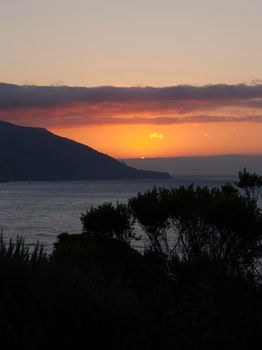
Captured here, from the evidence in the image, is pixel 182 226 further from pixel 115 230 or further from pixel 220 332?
pixel 220 332

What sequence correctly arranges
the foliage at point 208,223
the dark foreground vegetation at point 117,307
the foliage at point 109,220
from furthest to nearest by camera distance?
the foliage at point 109,220 < the foliage at point 208,223 < the dark foreground vegetation at point 117,307

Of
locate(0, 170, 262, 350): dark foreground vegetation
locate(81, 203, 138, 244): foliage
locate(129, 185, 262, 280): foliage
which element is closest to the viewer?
locate(0, 170, 262, 350): dark foreground vegetation

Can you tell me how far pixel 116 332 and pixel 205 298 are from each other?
2690mm

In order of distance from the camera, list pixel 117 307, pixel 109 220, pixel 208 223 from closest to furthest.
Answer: pixel 117 307 → pixel 208 223 → pixel 109 220

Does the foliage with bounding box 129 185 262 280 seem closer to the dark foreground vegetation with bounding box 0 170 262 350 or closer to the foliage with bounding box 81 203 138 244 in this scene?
the dark foreground vegetation with bounding box 0 170 262 350

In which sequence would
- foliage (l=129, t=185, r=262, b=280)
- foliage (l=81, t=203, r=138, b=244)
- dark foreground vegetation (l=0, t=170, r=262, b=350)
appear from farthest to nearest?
foliage (l=81, t=203, r=138, b=244) < foliage (l=129, t=185, r=262, b=280) < dark foreground vegetation (l=0, t=170, r=262, b=350)

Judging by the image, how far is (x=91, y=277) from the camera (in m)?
6.14

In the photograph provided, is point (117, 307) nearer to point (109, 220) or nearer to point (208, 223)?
point (208, 223)

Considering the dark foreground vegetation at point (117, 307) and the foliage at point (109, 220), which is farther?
the foliage at point (109, 220)

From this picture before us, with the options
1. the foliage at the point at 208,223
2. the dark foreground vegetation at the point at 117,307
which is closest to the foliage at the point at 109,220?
the foliage at the point at 208,223

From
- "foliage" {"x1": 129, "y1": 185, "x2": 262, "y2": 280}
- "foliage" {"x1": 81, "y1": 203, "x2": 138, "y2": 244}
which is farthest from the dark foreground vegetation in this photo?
"foliage" {"x1": 81, "y1": 203, "x2": 138, "y2": 244}

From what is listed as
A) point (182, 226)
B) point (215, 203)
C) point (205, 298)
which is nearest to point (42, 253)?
point (205, 298)

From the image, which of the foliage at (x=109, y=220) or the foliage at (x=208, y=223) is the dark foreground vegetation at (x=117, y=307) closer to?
the foliage at (x=208, y=223)

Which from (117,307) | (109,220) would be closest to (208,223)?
(109,220)
